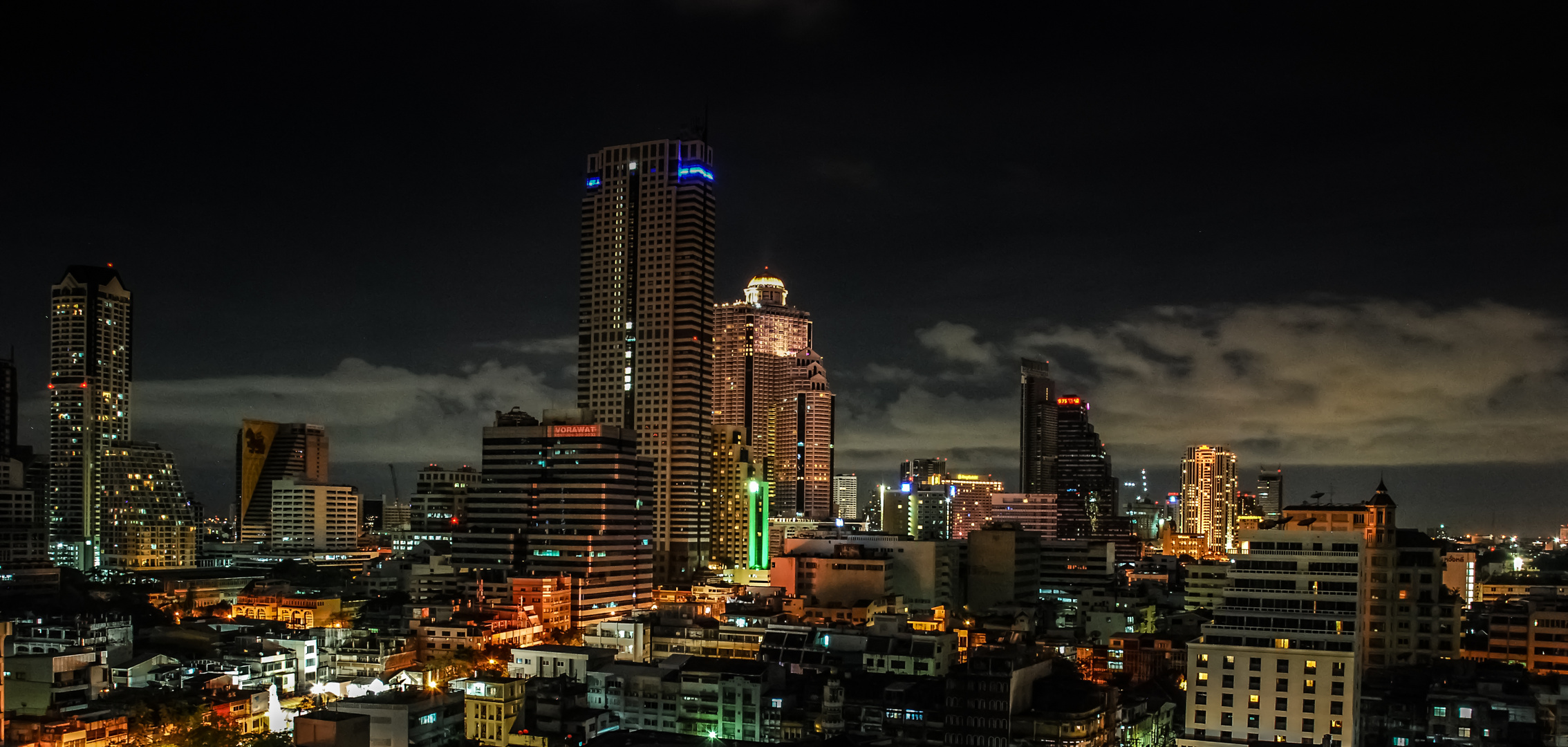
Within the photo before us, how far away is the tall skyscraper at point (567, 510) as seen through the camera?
356ft

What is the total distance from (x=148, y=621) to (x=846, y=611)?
57752 millimetres

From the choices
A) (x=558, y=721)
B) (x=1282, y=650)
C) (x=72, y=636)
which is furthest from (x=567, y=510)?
(x=1282, y=650)

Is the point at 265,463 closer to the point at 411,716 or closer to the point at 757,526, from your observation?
the point at 757,526

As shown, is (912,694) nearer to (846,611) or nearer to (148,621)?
(846,611)

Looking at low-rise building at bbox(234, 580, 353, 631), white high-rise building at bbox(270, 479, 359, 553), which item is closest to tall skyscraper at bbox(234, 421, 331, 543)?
white high-rise building at bbox(270, 479, 359, 553)

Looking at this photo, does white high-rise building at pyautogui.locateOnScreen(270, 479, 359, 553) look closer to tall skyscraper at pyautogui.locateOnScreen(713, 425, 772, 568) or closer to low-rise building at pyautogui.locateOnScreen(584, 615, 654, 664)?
tall skyscraper at pyautogui.locateOnScreen(713, 425, 772, 568)

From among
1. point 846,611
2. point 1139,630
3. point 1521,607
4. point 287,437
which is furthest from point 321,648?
point 287,437

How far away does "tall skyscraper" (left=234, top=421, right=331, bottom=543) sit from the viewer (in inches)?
7411

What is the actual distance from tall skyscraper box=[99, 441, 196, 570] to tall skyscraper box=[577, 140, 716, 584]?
61.2 m

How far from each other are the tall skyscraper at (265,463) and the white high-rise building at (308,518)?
8.18m

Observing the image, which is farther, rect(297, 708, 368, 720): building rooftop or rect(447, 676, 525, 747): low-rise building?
rect(447, 676, 525, 747): low-rise building

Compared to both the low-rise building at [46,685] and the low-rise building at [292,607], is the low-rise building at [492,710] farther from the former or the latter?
the low-rise building at [292,607]

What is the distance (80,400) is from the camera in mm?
153875

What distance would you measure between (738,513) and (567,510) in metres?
32.5
